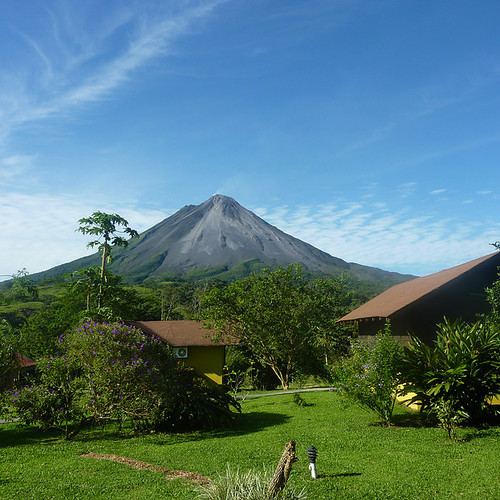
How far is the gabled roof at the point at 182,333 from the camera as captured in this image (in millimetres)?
27438

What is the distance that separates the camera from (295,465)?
30.3 ft

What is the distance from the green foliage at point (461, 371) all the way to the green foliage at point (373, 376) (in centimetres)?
51

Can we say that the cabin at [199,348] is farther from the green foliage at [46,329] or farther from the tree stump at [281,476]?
the tree stump at [281,476]

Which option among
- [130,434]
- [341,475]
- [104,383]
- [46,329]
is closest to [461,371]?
[341,475]

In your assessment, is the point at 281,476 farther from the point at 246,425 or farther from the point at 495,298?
the point at 495,298

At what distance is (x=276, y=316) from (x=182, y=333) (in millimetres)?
6514

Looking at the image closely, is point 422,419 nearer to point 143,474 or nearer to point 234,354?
point 143,474

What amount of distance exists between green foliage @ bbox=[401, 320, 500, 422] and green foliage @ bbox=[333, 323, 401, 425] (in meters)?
0.51

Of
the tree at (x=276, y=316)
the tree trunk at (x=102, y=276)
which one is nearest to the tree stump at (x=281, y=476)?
the tree trunk at (x=102, y=276)

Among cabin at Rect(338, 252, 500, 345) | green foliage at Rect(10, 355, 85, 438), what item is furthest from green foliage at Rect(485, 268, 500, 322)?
green foliage at Rect(10, 355, 85, 438)

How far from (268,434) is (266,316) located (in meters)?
14.5

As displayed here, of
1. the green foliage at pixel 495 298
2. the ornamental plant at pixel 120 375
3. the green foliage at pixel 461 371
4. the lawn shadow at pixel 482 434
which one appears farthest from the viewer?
the green foliage at pixel 495 298

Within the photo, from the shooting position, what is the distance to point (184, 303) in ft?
278

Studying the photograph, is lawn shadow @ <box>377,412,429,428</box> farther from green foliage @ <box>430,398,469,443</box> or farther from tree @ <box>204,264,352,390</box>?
tree @ <box>204,264,352,390</box>
